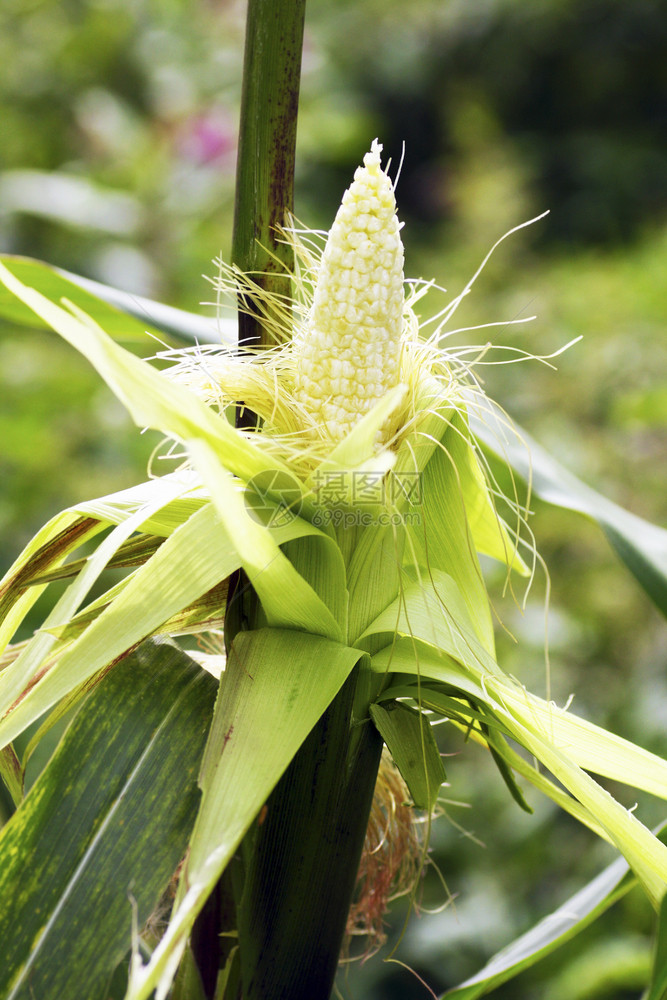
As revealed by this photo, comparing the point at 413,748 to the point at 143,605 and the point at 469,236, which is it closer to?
the point at 143,605

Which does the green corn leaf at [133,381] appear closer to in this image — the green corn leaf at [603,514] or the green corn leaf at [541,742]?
the green corn leaf at [541,742]

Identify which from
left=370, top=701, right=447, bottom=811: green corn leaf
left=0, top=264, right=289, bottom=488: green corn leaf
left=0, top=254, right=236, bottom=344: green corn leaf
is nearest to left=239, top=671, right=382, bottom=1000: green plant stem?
left=370, top=701, right=447, bottom=811: green corn leaf

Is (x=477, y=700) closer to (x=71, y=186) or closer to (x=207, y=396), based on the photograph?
(x=207, y=396)

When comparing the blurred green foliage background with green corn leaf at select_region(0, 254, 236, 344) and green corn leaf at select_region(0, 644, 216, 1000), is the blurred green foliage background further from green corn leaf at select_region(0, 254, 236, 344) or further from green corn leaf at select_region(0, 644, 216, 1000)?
green corn leaf at select_region(0, 254, 236, 344)

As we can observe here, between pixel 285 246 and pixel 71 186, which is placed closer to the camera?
pixel 285 246

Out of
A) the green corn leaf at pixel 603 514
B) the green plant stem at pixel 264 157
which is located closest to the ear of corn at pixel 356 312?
the green plant stem at pixel 264 157

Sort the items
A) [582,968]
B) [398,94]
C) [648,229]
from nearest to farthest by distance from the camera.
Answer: [582,968] → [648,229] → [398,94]

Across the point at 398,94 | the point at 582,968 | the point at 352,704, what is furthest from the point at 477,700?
the point at 398,94

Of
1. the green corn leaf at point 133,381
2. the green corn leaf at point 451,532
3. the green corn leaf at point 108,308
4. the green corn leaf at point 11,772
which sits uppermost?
the green corn leaf at point 108,308
